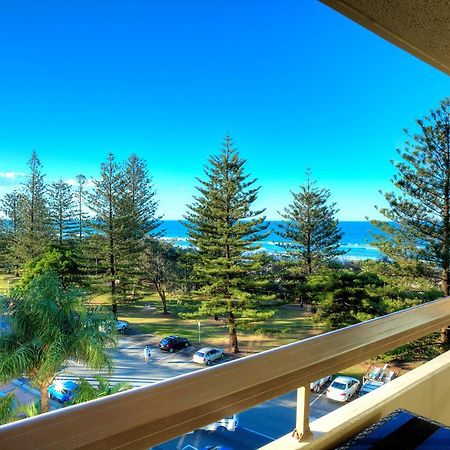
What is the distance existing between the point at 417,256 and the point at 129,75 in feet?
17.9

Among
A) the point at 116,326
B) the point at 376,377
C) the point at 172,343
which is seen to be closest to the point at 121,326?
the point at 116,326

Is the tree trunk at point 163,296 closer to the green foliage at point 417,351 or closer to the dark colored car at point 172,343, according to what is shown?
the dark colored car at point 172,343

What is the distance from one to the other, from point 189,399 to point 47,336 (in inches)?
20.4

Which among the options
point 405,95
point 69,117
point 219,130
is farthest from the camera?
point 405,95

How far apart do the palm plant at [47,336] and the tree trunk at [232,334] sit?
470 mm

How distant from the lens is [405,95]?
10.7 feet

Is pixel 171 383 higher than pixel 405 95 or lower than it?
lower

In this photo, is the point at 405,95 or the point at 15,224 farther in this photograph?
the point at 405,95

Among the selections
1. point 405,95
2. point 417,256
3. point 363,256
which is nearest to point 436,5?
point 405,95

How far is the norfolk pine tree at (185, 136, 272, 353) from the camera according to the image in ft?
6.68

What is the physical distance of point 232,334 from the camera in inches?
65.7

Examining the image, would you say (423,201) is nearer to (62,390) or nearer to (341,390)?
(341,390)

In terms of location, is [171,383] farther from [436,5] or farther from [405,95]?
[405,95]

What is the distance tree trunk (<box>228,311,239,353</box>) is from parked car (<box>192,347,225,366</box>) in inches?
3.3
